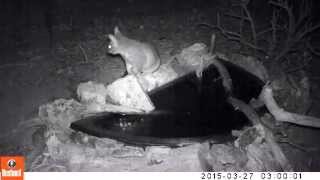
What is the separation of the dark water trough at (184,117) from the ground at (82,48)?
0.83 ft

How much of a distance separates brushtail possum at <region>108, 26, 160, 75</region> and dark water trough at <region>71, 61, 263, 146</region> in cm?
14

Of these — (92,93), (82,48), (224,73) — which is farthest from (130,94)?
(82,48)

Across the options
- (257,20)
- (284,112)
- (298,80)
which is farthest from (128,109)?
(257,20)

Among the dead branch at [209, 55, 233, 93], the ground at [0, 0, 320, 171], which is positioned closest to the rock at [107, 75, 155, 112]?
the ground at [0, 0, 320, 171]

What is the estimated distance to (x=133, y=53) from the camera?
5.65 feet

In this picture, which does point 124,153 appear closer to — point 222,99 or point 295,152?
point 222,99

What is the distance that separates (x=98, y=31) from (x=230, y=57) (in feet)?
2.90

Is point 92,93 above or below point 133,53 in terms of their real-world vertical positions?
below

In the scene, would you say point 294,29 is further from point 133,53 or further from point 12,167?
point 12,167

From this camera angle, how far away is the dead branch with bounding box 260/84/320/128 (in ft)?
5.50

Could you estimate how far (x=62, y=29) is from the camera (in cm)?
247

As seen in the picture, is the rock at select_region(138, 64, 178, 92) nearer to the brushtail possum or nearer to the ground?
the brushtail possum

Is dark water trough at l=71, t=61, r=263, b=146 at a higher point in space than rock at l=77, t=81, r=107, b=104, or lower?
lower

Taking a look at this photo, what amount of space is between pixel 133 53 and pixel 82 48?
2.30 ft
